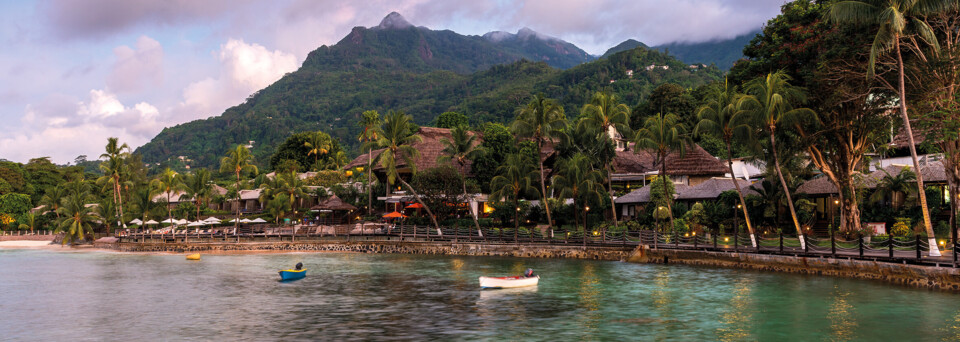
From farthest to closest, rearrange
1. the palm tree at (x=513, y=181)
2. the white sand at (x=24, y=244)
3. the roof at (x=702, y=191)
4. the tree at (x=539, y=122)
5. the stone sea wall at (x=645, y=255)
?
the white sand at (x=24, y=244) < the palm tree at (x=513, y=181) < the tree at (x=539, y=122) < the roof at (x=702, y=191) < the stone sea wall at (x=645, y=255)

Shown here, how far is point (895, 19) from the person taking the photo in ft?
92.9

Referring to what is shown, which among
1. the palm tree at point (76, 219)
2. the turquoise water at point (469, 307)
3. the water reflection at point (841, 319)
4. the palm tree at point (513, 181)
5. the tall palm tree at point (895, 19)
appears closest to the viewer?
the water reflection at point (841, 319)

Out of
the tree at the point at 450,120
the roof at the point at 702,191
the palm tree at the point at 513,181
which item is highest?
the tree at the point at 450,120

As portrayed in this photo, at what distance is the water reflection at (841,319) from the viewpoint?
2109cm

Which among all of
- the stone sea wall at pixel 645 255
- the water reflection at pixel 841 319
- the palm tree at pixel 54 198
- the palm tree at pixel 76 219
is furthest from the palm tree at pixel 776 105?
the palm tree at pixel 54 198

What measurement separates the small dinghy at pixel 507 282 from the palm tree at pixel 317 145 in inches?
3477

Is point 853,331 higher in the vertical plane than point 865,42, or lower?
lower

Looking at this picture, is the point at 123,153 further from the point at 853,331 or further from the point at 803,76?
the point at 853,331

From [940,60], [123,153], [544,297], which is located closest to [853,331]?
[544,297]

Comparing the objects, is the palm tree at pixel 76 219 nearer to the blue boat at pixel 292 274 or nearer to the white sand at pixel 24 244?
the white sand at pixel 24 244

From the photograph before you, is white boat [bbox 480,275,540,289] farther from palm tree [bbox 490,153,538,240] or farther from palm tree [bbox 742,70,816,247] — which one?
palm tree [bbox 490,153,538,240]

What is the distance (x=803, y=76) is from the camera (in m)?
40.9

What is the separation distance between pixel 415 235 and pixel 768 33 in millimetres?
32595

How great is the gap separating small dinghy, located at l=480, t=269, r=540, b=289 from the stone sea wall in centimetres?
1308
